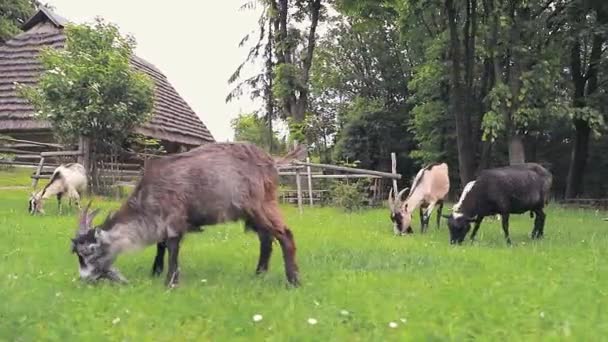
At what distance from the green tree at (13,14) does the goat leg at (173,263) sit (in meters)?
25.5

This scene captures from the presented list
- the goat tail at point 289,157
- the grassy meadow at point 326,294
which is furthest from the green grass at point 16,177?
the goat tail at point 289,157

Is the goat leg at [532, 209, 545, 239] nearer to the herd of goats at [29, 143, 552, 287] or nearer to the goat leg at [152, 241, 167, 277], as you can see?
the herd of goats at [29, 143, 552, 287]

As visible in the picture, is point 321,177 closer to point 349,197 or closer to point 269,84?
point 349,197

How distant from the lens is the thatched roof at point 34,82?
23.8 metres

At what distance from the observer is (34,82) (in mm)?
25156

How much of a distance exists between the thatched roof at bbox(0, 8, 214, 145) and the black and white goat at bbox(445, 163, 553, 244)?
14.0 meters

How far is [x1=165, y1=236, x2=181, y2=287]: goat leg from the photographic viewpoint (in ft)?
23.0

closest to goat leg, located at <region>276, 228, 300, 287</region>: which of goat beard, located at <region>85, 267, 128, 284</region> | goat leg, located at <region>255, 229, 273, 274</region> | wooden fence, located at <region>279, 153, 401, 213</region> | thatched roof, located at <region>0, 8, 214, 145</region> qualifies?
goat leg, located at <region>255, 229, 273, 274</region>

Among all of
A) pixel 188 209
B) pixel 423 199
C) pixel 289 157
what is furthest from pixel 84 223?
pixel 423 199

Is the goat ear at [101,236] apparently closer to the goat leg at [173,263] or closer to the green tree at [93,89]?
the goat leg at [173,263]

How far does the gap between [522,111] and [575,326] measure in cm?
1566

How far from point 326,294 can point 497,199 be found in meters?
6.10

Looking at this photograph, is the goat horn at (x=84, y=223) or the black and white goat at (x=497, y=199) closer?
the goat horn at (x=84, y=223)

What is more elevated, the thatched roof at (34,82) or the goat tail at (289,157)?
the thatched roof at (34,82)
